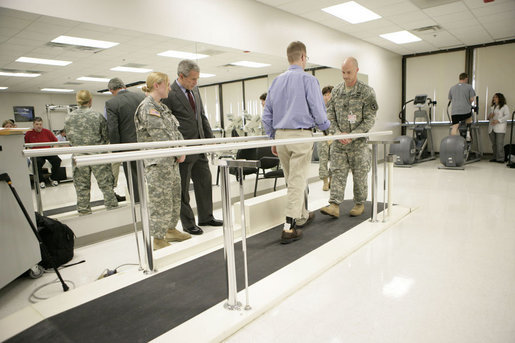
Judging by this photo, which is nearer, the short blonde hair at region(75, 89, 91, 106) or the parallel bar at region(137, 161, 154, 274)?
the parallel bar at region(137, 161, 154, 274)

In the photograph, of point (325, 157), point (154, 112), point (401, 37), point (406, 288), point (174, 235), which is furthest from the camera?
point (401, 37)

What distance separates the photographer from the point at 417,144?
8.42m

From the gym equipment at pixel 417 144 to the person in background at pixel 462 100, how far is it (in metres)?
0.69

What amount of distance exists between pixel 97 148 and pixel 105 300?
0.87 m

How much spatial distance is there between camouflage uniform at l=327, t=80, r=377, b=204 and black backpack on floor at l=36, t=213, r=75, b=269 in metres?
2.47

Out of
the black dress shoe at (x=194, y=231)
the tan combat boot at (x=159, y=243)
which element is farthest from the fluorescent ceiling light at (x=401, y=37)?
the tan combat boot at (x=159, y=243)

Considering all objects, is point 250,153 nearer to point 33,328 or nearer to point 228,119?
point 228,119

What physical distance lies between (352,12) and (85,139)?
16.2ft

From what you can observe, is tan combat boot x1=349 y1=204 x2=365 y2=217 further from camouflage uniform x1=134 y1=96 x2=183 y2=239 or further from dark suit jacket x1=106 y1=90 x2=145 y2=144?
dark suit jacket x1=106 y1=90 x2=145 y2=144

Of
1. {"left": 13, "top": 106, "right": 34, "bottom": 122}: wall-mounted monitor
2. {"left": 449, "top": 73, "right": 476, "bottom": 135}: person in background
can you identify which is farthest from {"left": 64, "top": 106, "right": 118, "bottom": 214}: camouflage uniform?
{"left": 449, "top": 73, "right": 476, "bottom": 135}: person in background

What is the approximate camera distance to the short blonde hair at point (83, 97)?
3.57 metres

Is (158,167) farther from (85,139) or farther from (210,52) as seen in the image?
(210,52)

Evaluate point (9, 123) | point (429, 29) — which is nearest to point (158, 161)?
point (9, 123)

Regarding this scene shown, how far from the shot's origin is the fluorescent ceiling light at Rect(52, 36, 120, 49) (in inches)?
129
